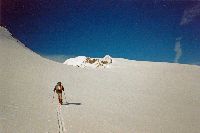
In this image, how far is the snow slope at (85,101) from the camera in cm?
1361

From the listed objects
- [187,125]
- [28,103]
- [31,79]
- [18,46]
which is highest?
[18,46]

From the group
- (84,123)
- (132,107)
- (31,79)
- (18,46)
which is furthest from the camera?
(18,46)

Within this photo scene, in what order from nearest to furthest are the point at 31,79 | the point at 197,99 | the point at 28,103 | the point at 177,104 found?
the point at 28,103 → the point at 31,79 → the point at 177,104 → the point at 197,99

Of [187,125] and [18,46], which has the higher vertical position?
[18,46]

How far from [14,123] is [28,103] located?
3.14 m

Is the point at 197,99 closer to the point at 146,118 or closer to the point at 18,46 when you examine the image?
the point at 146,118

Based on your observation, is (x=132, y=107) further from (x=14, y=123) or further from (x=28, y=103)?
(x=14, y=123)

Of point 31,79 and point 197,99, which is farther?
point 197,99

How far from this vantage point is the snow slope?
13.6 m

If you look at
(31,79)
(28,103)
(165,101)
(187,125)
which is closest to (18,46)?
(31,79)

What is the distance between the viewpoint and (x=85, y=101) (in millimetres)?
18859

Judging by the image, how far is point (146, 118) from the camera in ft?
57.1

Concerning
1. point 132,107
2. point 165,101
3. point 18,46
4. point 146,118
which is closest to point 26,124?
point 146,118

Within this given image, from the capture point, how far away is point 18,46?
105 feet
